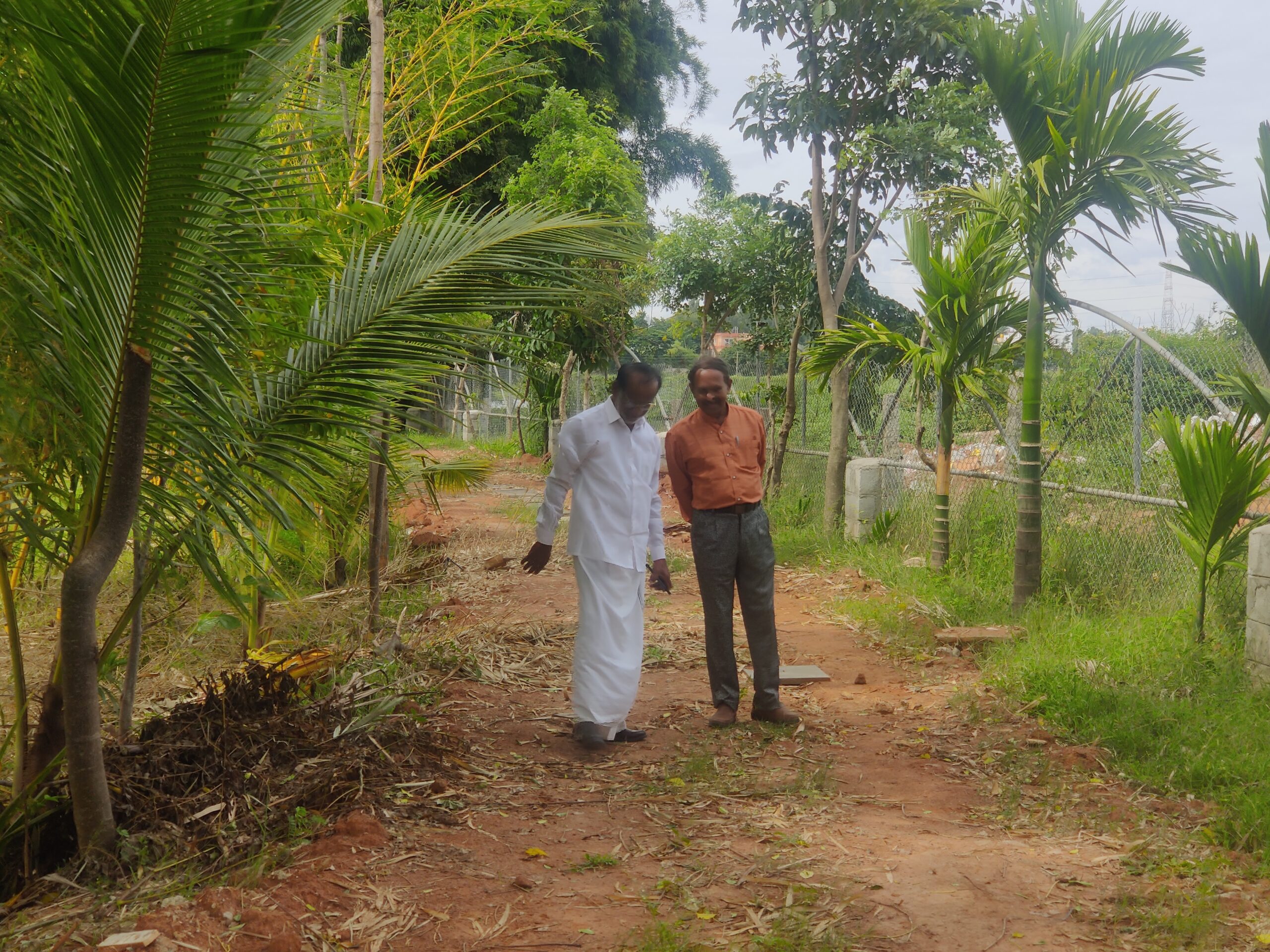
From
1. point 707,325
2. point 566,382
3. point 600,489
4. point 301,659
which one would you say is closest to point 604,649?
point 600,489

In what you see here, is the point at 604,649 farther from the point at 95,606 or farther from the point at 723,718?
the point at 95,606

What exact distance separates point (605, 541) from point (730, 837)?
1584 millimetres

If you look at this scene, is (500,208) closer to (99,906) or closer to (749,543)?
(749,543)

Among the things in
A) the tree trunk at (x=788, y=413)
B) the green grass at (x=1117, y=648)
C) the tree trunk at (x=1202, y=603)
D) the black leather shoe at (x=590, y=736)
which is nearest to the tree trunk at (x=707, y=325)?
the tree trunk at (x=788, y=413)

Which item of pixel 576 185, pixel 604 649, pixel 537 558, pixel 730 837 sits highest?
pixel 576 185

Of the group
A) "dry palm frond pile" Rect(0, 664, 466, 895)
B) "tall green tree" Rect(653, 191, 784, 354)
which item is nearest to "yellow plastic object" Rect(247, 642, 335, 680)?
"dry palm frond pile" Rect(0, 664, 466, 895)

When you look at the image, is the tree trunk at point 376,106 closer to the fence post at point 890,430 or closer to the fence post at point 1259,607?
the fence post at point 1259,607

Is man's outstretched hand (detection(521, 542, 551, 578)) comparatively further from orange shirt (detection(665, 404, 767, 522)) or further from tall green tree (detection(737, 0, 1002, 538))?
tall green tree (detection(737, 0, 1002, 538))

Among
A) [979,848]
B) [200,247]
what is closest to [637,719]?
[979,848]

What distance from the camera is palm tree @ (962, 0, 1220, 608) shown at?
6148mm

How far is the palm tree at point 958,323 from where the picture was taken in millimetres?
7816

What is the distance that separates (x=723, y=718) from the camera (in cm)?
550

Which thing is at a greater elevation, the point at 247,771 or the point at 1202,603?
the point at 1202,603

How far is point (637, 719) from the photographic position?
18.8 ft
